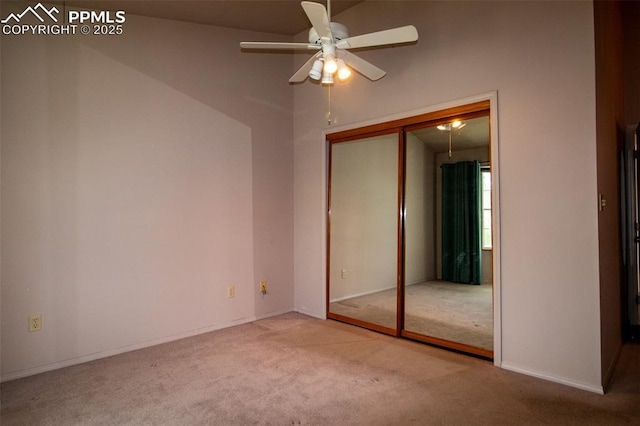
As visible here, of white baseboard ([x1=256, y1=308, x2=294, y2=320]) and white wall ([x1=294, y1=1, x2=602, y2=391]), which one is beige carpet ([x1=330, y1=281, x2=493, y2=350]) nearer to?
white wall ([x1=294, y1=1, x2=602, y2=391])

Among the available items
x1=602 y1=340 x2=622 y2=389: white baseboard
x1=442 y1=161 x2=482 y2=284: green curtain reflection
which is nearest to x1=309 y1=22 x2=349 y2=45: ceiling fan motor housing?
x1=442 y1=161 x2=482 y2=284: green curtain reflection

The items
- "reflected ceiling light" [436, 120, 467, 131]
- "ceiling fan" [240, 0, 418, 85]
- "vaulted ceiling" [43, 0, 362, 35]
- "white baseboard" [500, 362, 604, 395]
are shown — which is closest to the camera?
"ceiling fan" [240, 0, 418, 85]

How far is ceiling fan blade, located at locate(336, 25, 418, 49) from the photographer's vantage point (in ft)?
7.23

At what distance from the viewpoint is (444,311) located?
3.49 m

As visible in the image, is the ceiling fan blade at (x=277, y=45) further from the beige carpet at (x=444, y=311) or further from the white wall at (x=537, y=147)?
the beige carpet at (x=444, y=311)

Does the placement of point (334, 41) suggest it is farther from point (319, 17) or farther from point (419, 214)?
point (419, 214)

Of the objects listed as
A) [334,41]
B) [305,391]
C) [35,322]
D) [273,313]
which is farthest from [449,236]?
[35,322]

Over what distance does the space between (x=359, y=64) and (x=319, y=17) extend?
2.18 ft

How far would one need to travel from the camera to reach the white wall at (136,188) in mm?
2773

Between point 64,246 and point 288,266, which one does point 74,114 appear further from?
point 288,266

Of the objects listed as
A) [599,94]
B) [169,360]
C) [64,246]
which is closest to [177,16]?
[64,246]

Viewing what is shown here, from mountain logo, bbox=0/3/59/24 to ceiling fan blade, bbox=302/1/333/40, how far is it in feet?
7.44

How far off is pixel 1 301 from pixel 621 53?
612 cm

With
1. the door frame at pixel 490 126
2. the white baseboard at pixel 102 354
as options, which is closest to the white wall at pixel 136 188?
the white baseboard at pixel 102 354
